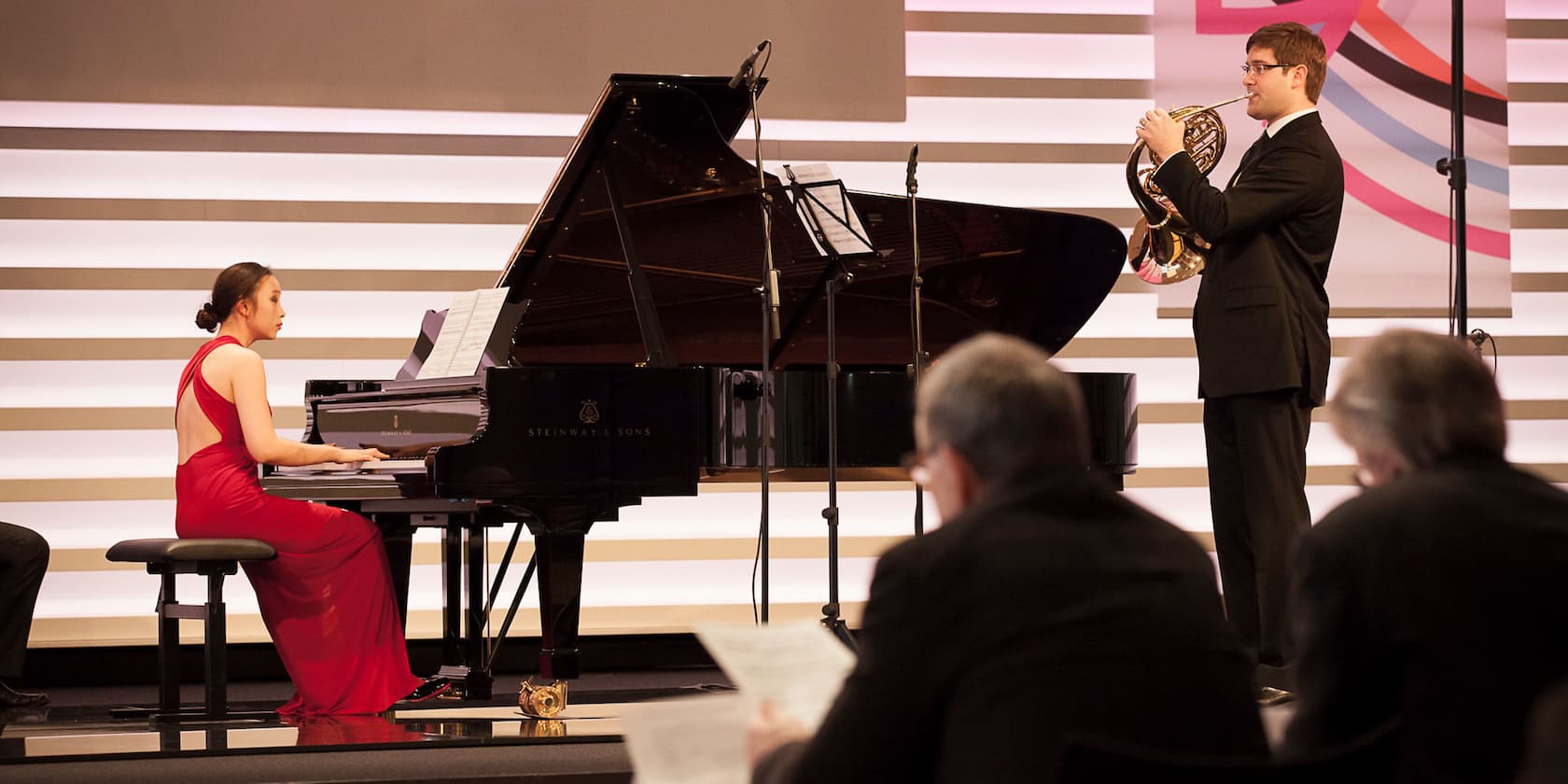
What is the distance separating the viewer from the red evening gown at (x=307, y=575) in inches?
174

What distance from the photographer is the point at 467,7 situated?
6211mm

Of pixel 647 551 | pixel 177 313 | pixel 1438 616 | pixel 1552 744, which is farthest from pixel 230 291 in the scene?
pixel 1552 744

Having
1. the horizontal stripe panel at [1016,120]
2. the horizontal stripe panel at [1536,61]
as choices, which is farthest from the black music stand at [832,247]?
the horizontal stripe panel at [1536,61]

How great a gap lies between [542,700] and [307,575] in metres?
0.86

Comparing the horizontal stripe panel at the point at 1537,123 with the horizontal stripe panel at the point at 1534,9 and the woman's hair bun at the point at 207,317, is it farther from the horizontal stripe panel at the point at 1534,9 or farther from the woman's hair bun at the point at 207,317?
the woman's hair bun at the point at 207,317

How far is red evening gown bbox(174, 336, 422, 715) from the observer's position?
441cm

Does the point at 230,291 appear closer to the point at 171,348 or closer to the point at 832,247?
the point at 171,348

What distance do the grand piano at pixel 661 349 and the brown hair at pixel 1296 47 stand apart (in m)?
0.94

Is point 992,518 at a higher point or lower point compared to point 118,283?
lower

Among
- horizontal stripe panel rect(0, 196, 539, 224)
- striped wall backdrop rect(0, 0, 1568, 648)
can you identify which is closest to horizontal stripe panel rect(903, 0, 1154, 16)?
striped wall backdrop rect(0, 0, 1568, 648)

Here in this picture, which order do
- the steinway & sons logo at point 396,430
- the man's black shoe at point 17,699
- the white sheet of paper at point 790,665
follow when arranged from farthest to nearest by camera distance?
1. the man's black shoe at point 17,699
2. the steinway & sons logo at point 396,430
3. the white sheet of paper at point 790,665

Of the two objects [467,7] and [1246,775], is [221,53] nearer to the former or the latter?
[467,7]

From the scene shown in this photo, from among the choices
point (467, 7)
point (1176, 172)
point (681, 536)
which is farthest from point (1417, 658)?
point (467, 7)

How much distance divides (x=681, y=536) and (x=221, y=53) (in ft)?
9.01
